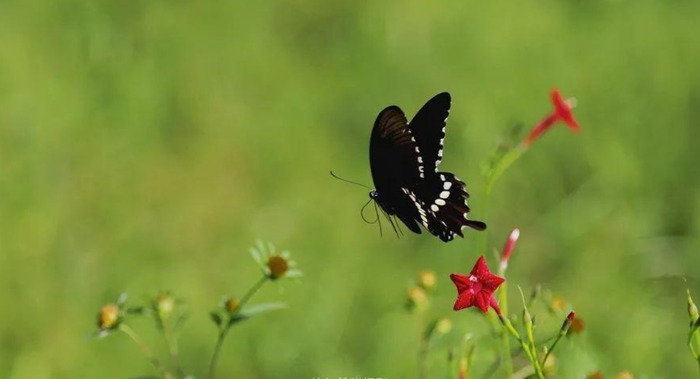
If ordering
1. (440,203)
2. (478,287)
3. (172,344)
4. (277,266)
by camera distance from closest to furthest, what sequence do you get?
(478,287)
(440,203)
(277,266)
(172,344)

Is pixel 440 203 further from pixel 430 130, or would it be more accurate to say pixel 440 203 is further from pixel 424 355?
pixel 424 355

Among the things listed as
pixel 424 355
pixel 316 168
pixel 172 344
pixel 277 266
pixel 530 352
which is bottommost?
pixel 530 352

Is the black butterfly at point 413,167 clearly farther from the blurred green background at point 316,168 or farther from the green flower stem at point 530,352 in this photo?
the blurred green background at point 316,168

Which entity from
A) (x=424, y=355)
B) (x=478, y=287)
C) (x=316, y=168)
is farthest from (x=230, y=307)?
(x=316, y=168)

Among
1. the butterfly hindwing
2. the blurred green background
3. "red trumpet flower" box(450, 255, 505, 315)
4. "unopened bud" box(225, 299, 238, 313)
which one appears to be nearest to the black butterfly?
the butterfly hindwing

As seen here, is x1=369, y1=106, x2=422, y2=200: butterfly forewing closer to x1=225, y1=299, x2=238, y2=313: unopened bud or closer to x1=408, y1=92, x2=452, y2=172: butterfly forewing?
x1=408, y1=92, x2=452, y2=172: butterfly forewing

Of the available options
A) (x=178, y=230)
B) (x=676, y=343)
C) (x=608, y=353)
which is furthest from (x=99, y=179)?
(x=676, y=343)

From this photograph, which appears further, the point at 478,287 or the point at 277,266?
the point at 277,266

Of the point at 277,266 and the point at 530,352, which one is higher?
the point at 277,266

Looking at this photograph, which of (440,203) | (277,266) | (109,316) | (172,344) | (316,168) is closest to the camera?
(440,203)
